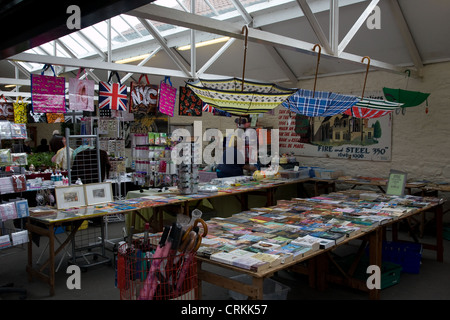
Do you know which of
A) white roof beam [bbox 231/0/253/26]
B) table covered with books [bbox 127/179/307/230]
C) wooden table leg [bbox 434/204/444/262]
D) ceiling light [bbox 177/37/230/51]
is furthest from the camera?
ceiling light [bbox 177/37/230/51]

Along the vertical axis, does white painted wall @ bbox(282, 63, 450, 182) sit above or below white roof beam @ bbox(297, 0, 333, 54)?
below

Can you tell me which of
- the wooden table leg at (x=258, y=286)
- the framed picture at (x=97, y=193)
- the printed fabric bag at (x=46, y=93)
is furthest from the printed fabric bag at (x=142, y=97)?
the wooden table leg at (x=258, y=286)

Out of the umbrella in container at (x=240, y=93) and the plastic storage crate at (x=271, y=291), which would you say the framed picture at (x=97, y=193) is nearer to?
the umbrella in container at (x=240, y=93)

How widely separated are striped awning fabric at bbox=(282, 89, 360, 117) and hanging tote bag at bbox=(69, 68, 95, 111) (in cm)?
414

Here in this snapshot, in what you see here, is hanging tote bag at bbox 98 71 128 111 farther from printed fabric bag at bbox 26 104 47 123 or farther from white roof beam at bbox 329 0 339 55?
printed fabric bag at bbox 26 104 47 123

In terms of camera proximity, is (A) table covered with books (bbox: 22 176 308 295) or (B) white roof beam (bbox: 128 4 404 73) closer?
(B) white roof beam (bbox: 128 4 404 73)

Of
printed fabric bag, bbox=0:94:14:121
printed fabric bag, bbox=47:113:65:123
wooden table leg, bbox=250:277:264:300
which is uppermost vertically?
printed fabric bag, bbox=0:94:14:121

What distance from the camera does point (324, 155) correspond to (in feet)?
31.5

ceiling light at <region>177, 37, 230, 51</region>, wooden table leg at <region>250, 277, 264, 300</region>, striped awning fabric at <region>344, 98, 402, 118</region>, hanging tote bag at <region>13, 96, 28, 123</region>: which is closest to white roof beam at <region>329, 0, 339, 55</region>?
striped awning fabric at <region>344, 98, 402, 118</region>

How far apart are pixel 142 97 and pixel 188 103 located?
4.25 ft

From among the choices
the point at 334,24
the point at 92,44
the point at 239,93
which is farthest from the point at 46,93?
the point at 334,24

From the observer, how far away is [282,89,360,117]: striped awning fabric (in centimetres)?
559

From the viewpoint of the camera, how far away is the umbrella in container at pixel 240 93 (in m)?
4.44
